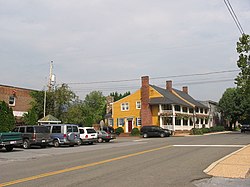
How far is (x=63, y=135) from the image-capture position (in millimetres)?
28594

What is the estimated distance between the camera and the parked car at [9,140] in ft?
75.4

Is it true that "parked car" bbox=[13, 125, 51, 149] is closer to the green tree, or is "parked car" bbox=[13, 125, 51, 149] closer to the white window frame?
the green tree

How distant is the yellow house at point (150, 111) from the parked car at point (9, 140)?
112ft

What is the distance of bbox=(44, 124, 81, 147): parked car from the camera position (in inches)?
1128

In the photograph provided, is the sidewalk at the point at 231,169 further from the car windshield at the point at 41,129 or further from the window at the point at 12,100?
the window at the point at 12,100

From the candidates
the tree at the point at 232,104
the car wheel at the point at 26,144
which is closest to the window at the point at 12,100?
the car wheel at the point at 26,144

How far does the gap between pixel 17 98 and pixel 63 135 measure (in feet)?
70.4

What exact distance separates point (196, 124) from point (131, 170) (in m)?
57.6

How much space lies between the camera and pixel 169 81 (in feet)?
225

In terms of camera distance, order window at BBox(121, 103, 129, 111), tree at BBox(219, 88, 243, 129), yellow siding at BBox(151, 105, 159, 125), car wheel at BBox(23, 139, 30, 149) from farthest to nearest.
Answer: tree at BBox(219, 88, 243, 129)
window at BBox(121, 103, 129, 111)
yellow siding at BBox(151, 105, 159, 125)
car wheel at BBox(23, 139, 30, 149)

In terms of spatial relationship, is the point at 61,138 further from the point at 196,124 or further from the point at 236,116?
the point at 236,116

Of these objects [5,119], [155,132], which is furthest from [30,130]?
[155,132]

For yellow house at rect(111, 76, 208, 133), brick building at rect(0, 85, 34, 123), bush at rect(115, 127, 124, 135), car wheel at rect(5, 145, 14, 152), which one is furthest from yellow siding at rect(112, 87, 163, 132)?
car wheel at rect(5, 145, 14, 152)

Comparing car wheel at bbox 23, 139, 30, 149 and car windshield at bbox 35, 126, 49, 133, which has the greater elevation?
car windshield at bbox 35, 126, 49, 133
